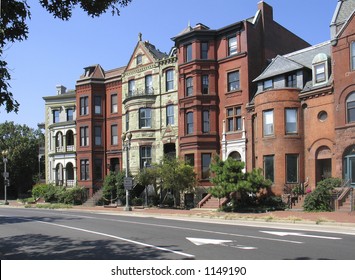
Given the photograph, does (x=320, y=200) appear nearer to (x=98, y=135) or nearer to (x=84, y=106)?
(x=98, y=135)

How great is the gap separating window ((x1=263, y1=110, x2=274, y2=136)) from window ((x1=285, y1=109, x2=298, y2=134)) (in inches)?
40.7

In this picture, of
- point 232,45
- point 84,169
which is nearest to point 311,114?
point 232,45

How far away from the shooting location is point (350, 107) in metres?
26.4

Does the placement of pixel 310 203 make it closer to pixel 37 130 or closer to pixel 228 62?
pixel 228 62

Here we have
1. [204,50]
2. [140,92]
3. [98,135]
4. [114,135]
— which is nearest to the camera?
[204,50]

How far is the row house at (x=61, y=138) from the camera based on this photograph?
4759 centimetres

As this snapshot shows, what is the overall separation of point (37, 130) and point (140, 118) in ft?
126

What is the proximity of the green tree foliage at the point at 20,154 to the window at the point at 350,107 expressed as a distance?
165 feet

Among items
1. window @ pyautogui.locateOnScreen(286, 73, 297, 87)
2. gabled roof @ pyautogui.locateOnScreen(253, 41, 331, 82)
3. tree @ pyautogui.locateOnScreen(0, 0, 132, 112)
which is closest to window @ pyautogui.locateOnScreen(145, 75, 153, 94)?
gabled roof @ pyautogui.locateOnScreen(253, 41, 331, 82)

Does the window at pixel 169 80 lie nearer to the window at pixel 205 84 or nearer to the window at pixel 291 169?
the window at pixel 205 84

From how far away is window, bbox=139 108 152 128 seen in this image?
39344mm

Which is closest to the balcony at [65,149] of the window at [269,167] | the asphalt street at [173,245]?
the window at [269,167]

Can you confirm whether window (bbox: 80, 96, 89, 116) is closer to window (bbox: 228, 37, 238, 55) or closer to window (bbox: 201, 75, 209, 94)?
window (bbox: 201, 75, 209, 94)

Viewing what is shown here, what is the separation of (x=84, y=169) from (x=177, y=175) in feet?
55.9
